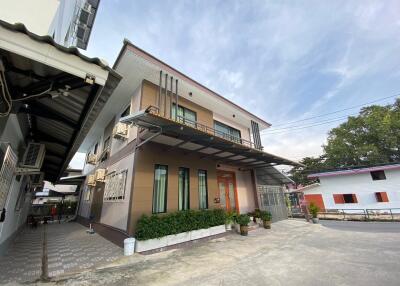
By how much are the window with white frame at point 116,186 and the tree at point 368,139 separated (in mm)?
31380

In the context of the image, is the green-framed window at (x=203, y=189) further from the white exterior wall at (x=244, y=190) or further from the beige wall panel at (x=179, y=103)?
the beige wall panel at (x=179, y=103)

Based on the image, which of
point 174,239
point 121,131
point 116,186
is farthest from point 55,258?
point 121,131

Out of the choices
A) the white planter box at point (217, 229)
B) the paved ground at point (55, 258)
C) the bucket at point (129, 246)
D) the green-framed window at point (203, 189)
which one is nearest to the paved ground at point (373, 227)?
the white planter box at point (217, 229)

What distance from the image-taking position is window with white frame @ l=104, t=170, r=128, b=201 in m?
7.23

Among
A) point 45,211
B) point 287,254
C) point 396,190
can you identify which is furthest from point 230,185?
point 45,211

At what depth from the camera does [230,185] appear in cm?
1085

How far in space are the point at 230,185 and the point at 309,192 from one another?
46.2 feet

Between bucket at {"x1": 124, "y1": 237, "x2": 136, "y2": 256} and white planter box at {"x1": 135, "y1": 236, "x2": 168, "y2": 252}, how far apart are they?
123 millimetres

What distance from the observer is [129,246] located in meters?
5.49

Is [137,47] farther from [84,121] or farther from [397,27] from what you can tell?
[397,27]

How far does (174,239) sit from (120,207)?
8.40ft

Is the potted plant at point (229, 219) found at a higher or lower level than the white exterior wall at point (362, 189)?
lower

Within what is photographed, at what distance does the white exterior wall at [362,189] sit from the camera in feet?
49.3

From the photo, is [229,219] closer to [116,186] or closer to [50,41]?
[116,186]
